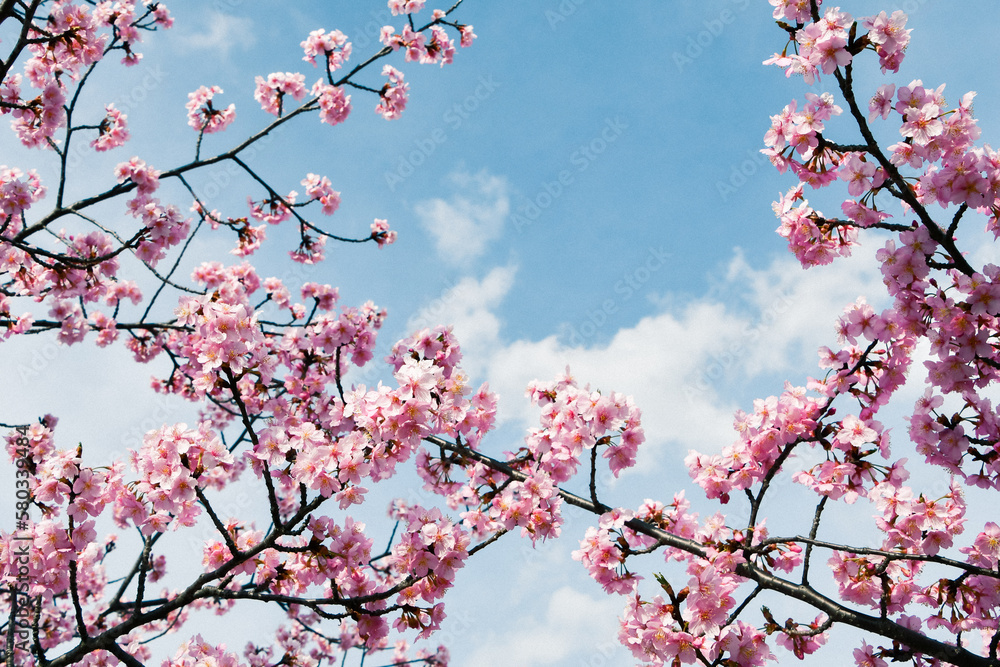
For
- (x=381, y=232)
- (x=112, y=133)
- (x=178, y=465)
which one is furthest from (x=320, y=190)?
(x=178, y=465)

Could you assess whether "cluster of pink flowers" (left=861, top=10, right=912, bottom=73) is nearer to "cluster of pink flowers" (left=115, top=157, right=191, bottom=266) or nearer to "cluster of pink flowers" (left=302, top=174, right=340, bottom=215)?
"cluster of pink flowers" (left=115, top=157, right=191, bottom=266)

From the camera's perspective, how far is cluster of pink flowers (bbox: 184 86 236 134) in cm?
792

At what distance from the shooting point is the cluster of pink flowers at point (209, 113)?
7922 millimetres

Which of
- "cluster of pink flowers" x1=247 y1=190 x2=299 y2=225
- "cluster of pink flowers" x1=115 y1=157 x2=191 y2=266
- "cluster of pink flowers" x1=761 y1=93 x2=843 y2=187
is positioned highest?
"cluster of pink flowers" x1=247 y1=190 x2=299 y2=225

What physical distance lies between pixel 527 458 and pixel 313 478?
163cm

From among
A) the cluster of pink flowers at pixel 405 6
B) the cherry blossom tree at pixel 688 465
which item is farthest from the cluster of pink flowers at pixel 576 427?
the cluster of pink flowers at pixel 405 6

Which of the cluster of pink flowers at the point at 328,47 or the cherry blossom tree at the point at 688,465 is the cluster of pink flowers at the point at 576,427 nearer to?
the cherry blossom tree at the point at 688,465

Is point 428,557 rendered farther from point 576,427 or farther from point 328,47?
point 328,47

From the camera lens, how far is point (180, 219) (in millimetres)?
6191

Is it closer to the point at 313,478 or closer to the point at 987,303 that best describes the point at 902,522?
the point at 987,303

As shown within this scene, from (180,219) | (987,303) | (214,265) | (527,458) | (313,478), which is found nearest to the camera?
(313,478)

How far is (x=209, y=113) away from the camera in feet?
25.8

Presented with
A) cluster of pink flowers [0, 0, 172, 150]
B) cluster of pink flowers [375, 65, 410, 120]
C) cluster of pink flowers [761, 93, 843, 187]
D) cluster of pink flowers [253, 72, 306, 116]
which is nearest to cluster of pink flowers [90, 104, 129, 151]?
cluster of pink flowers [0, 0, 172, 150]

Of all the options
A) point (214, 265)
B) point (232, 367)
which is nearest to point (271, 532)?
point (232, 367)
